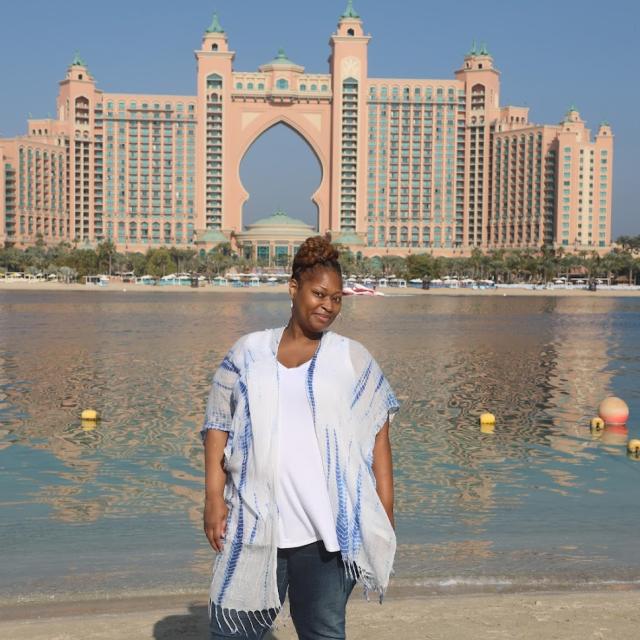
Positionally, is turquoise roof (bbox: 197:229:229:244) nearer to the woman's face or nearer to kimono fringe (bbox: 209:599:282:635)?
the woman's face

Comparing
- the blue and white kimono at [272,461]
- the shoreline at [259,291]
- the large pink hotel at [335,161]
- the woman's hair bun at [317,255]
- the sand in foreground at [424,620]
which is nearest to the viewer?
the blue and white kimono at [272,461]

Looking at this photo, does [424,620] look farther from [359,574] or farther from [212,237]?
[212,237]

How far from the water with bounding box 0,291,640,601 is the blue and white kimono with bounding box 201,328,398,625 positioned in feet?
10.6

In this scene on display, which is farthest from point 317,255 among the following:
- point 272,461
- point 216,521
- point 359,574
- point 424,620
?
point 424,620

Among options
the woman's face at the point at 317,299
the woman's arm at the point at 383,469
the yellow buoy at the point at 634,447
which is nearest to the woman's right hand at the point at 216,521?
the woman's arm at the point at 383,469

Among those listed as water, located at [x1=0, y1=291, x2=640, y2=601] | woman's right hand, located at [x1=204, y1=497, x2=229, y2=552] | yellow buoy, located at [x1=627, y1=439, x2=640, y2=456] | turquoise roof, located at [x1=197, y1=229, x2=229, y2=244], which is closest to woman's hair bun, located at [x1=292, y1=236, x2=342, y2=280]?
woman's right hand, located at [x1=204, y1=497, x2=229, y2=552]

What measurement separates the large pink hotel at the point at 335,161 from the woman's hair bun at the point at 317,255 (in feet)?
480

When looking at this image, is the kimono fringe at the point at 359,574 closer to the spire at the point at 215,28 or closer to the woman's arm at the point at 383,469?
the woman's arm at the point at 383,469

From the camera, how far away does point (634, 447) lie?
12.8 meters

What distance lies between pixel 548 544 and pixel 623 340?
98.9 feet

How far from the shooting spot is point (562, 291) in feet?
363

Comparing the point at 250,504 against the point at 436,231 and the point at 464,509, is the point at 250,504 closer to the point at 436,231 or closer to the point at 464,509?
the point at 464,509

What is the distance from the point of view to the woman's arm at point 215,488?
13.5 ft

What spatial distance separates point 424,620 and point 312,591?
2092mm
